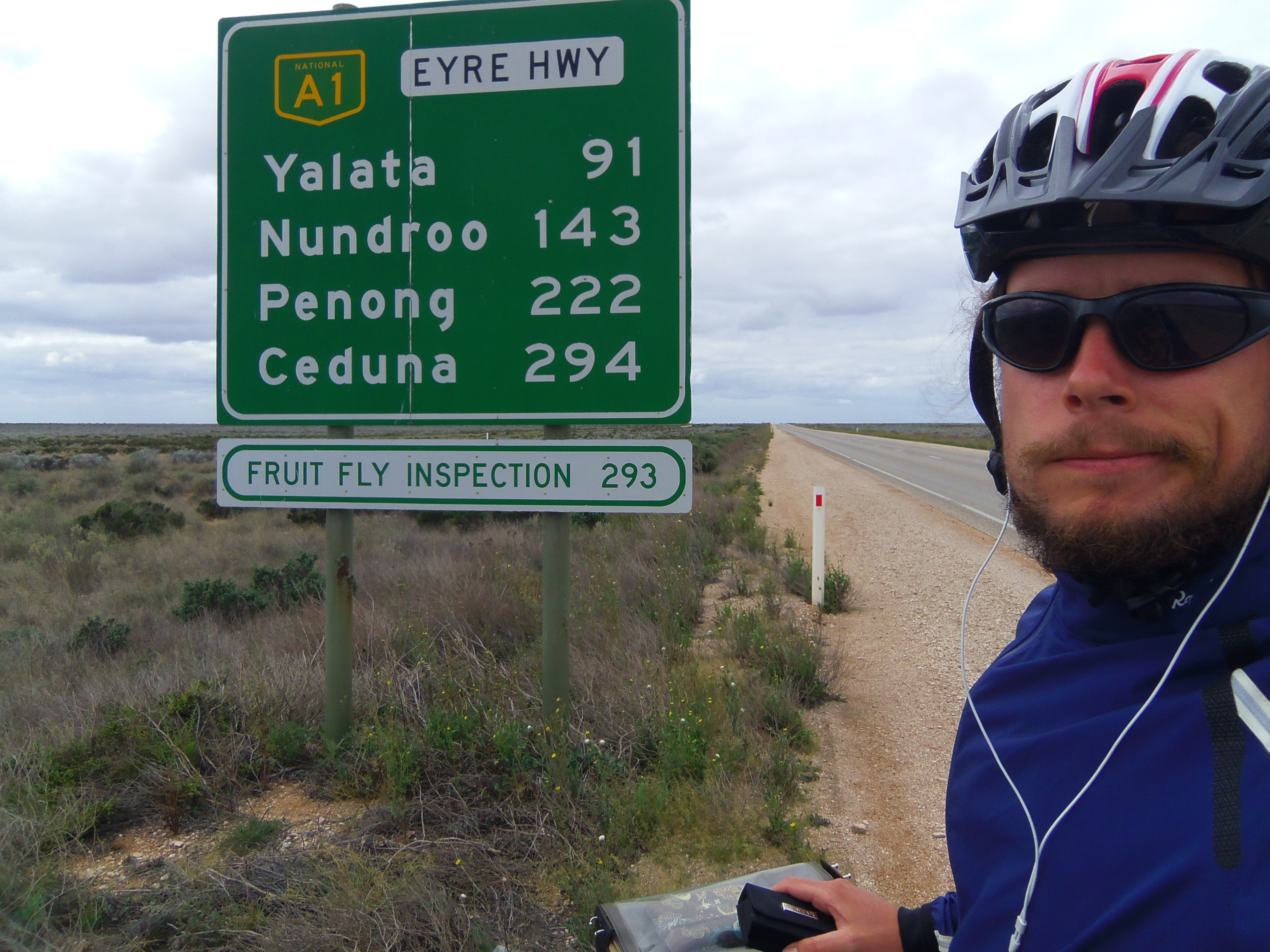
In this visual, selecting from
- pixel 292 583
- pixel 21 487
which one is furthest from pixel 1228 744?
pixel 21 487

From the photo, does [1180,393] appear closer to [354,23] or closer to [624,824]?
[624,824]

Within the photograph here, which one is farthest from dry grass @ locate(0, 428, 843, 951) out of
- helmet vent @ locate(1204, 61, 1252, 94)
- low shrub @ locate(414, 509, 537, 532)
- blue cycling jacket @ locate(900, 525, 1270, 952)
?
low shrub @ locate(414, 509, 537, 532)

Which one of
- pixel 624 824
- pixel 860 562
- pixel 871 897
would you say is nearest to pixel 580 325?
pixel 624 824

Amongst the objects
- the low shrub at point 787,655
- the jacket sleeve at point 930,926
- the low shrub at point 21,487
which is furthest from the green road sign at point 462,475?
the low shrub at point 21,487

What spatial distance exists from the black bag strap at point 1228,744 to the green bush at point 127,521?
15.5m

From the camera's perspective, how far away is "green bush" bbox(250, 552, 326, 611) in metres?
7.66

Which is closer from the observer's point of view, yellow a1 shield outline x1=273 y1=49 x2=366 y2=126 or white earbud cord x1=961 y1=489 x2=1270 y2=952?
white earbud cord x1=961 y1=489 x2=1270 y2=952

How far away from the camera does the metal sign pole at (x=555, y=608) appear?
397cm

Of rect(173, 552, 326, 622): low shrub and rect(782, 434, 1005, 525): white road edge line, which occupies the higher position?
rect(782, 434, 1005, 525): white road edge line

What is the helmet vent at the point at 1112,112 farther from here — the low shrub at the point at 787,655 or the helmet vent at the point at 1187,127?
the low shrub at the point at 787,655

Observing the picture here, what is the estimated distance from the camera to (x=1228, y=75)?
60.3 inches

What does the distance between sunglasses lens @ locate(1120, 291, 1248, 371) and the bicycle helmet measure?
113 mm

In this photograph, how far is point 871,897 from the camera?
1.70 meters

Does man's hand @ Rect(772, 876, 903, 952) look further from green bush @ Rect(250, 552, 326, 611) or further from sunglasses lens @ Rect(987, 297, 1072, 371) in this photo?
green bush @ Rect(250, 552, 326, 611)
